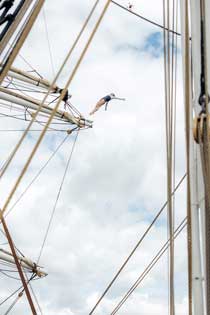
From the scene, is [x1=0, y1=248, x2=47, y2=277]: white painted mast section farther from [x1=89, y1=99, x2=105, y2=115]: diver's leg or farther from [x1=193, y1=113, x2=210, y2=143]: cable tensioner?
[x1=193, y1=113, x2=210, y2=143]: cable tensioner

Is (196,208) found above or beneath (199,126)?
beneath

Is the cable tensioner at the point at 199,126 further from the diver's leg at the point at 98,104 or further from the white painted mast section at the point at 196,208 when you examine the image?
the diver's leg at the point at 98,104

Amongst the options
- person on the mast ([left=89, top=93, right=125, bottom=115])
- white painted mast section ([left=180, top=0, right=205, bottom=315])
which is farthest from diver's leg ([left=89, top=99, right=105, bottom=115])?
white painted mast section ([left=180, top=0, right=205, bottom=315])

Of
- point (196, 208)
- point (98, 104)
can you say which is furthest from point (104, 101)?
point (196, 208)

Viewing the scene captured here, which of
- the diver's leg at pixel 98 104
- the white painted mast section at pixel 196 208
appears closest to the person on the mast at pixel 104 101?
the diver's leg at pixel 98 104

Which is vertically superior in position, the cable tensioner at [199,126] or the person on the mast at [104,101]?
the person on the mast at [104,101]

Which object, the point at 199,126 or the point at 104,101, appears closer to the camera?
the point at 199,126

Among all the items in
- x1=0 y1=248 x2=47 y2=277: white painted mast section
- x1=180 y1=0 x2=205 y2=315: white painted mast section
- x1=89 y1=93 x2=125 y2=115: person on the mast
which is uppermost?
x1=89 y1=93 x2=125 y2=115: person on the mast

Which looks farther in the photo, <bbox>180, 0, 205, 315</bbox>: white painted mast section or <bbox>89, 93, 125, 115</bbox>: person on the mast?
<bbox>89, 93, 125, 115</bbox>: person on the mast

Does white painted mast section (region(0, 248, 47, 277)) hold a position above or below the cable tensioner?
above

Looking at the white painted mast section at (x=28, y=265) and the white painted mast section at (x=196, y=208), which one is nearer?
the white painted mast section at (x=196, y=208)

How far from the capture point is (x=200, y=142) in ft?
11.7

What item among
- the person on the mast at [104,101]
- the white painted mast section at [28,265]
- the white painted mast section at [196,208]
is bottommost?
the white painted mast section at [196,208]

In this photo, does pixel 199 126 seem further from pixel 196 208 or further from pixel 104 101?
pixel 104 101
